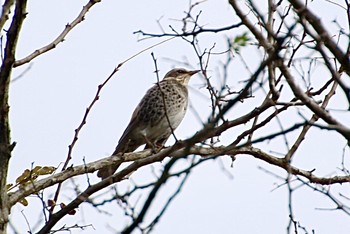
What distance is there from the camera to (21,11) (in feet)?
14.4

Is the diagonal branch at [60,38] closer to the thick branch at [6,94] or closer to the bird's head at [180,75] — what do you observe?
the thick branch at [6,94]

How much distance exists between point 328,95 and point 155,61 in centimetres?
140

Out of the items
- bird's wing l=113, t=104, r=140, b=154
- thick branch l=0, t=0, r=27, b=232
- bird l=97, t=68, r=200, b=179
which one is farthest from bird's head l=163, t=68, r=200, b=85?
thick branch l=0, t=0, r=27, b=232

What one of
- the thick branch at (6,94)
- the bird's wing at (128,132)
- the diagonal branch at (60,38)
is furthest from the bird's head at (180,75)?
the thick branch at (6,94)

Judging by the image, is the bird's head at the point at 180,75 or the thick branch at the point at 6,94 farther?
the bird's head at the point at 180,75

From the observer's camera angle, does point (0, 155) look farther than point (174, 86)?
No

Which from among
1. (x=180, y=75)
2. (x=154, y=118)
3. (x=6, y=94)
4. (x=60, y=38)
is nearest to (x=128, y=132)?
(x=154, y=118)

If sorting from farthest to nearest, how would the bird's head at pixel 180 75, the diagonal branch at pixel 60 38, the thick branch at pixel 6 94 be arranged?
1. the bird's head at pixel 180 75
2. the diagonal branch at pixel 60 38
3. the thick branch at pixel 6 94

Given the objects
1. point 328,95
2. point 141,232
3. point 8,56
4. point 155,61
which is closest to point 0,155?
point 8,56

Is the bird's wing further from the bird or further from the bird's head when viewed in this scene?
the bird's head

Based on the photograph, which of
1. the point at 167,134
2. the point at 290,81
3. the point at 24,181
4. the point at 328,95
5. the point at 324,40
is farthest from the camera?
the point at 167,134

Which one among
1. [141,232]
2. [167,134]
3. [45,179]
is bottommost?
[141,232]

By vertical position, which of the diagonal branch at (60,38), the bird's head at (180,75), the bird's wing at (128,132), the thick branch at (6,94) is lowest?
the thick branch at (6,94)

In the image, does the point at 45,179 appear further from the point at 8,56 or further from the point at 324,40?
the point at 324,40
